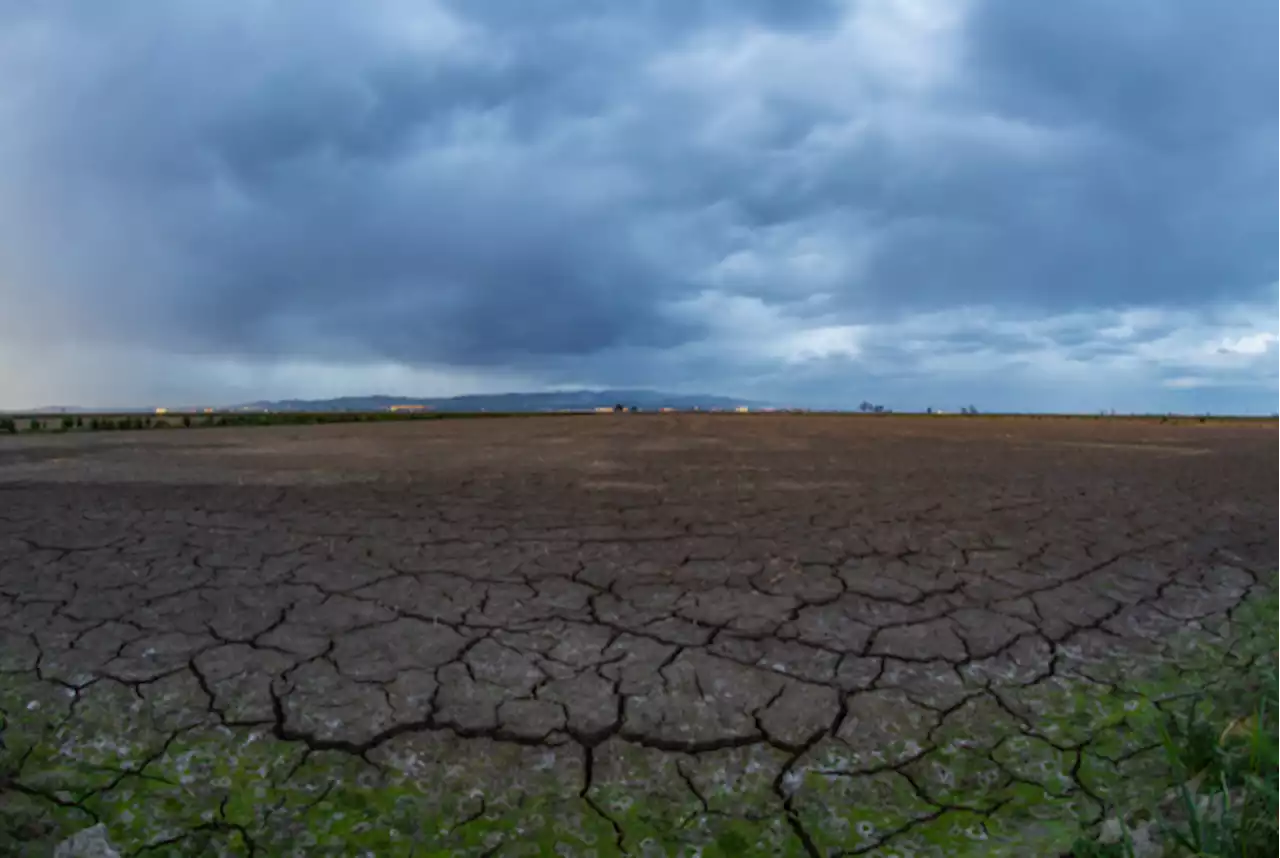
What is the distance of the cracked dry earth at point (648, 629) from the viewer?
1752 millimetres

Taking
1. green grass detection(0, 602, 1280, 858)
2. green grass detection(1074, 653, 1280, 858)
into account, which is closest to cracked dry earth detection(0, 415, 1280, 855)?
green grass detection(0, 602, 1280, 858)

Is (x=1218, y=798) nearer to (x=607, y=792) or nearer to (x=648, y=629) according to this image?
(x=607, y=792)

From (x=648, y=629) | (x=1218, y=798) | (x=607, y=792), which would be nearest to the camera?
(x=1218, y=798)

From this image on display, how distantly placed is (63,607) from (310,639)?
4.32ft

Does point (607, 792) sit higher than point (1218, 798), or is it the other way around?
point (1218, 798)

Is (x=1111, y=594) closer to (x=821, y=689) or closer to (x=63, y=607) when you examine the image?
(x=821, y=689)

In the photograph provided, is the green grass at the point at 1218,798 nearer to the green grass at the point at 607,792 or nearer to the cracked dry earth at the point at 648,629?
the green grass at the point at 607,792

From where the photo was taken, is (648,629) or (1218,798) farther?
(648,629)

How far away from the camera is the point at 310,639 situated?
2.60 metres

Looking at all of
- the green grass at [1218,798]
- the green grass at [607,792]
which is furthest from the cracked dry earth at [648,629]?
the green grass at [1218,798]

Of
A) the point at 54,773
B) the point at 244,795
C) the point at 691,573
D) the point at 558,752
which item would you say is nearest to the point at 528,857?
the point at 558,752

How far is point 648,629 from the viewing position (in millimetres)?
2693

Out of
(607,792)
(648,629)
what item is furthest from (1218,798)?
(648,629)

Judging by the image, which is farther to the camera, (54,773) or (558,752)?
(558,752)
